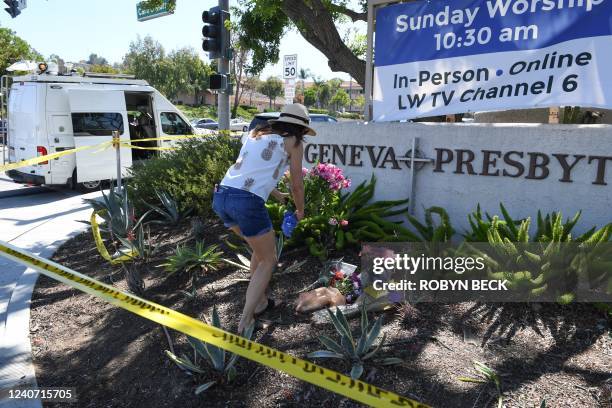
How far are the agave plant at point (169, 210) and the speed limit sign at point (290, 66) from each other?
23.5 feet

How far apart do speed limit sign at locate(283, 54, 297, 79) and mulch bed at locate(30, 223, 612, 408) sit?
9.32 m

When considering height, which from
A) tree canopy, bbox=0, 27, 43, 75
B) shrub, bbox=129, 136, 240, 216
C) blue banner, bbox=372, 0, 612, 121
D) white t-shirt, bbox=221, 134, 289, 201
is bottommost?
shrub, bbox=129, 136, 240, 216

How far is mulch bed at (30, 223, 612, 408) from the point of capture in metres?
2.77

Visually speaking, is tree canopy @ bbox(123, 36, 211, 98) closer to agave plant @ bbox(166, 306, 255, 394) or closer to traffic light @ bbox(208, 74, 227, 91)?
traffic light @ bbox(208, 74, 227, 91)

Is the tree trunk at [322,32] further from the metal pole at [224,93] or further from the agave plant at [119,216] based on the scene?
the agave plant at [119,216]

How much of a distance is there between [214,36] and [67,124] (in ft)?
12.2

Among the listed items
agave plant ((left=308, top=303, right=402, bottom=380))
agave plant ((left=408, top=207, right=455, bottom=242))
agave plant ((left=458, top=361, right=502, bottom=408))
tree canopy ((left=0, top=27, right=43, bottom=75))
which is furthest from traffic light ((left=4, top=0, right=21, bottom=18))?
tree canopy ((left=0, top=27, right=43, bottom=75))

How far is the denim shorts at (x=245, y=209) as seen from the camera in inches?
131

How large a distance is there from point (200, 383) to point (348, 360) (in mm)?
918

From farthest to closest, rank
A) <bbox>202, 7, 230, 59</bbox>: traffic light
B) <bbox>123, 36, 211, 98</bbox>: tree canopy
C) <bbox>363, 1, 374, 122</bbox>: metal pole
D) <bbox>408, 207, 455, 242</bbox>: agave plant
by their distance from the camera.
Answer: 1. <bbox>123, 36, 211, 98</bbox>: tree canopy
2. <bbox>202, 7, 230, 59</bbox>: traffic light
3. <bbox>363, 1, 374, 122</bbox>: metal pole
4. <bbox>408, 207, 455, 242</bbox>: agave plant

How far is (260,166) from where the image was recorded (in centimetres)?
334

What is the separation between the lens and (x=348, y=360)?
3.00 metres

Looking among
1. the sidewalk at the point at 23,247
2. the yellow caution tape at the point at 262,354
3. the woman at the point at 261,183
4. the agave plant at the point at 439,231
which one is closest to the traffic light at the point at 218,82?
the sidewalk at the point at 23,247

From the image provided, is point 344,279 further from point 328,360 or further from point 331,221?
point 328,360
